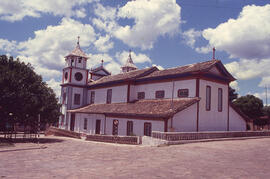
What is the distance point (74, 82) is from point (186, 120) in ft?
75.5

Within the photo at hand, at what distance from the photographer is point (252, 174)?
1056 centimetres

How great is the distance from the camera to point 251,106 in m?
53.4

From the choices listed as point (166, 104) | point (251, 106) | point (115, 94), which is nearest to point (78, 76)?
point (115, 94)

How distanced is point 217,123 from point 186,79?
613 centimetres

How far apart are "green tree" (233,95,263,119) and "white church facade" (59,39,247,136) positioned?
2572 cm

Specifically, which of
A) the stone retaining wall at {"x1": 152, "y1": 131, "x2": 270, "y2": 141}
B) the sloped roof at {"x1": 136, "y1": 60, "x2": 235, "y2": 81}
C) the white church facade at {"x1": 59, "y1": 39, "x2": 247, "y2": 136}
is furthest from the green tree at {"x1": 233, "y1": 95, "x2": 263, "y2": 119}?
the stone retaining wall at {"x1": 152, "y1": 131, "x2": 270, "y2": 141}

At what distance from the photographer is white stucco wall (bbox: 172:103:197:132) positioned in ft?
75.5

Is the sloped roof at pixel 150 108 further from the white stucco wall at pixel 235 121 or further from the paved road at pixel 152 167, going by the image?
the paved road at pixel 152 167

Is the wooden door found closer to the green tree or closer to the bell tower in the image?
the bell tower

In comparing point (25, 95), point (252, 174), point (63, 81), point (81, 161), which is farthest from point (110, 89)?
point (252, 174)

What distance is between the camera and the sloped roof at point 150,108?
2292 cm

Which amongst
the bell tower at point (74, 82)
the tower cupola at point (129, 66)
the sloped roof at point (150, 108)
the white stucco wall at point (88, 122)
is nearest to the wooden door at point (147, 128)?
the sloped roof at point (150, 108)

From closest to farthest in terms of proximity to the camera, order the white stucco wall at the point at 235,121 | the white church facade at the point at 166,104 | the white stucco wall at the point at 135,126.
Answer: the white stucco wall at the point at 135,126, the white church facade at the point at 166,104, the white stucco wall at the point at 235,121

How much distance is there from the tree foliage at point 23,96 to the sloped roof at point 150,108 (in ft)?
23.6
